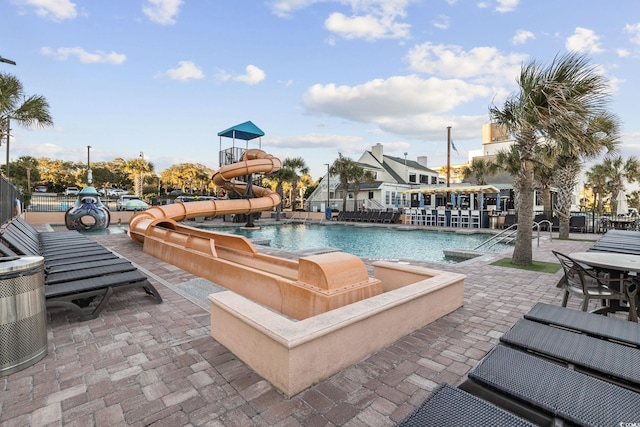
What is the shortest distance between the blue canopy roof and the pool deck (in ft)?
65.7

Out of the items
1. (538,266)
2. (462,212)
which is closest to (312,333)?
(538,266)

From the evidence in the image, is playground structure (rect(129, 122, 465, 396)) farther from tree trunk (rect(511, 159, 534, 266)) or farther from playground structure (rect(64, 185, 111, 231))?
playground structure (rect(64, 185, 111, 231))

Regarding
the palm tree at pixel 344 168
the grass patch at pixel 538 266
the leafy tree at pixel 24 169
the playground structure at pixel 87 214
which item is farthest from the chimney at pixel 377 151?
the leafy tree at pixel 24 169

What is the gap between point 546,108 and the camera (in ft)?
25.1

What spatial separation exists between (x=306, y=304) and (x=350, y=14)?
44.6ft

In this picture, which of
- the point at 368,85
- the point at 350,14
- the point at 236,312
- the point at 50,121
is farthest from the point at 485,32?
the point at 50,121

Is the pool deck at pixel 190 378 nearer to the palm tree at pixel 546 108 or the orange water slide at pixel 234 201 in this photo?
the palm tree at pixel 546 108

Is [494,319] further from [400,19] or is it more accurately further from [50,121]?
[50,121]

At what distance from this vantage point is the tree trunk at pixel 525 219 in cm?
814

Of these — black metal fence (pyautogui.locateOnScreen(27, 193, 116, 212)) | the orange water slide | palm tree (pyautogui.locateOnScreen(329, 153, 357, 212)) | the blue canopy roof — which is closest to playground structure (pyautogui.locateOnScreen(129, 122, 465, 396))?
the orange water slide

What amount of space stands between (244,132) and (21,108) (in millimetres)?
12533

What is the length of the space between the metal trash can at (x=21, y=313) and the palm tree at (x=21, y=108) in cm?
1399

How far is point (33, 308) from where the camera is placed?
2801 mm

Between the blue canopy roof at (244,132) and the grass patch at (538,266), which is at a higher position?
the blue canopy roof at (244,132)
